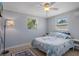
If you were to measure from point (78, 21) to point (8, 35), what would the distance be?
1449 mm

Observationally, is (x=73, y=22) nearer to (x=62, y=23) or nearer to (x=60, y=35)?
(x=62, y=23)

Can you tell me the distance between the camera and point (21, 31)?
157cm

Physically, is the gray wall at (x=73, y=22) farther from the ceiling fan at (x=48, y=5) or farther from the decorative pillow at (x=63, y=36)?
the ceiling fan at (x=48, y=5)

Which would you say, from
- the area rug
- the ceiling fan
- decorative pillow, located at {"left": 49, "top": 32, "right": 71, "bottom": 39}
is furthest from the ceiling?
the area rug

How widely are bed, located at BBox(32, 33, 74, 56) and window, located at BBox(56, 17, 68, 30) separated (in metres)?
0.16

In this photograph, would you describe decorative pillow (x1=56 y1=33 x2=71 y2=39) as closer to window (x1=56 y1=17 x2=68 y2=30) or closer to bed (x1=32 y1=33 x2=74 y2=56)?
bed (x1=32 y1=33 x2=74 y2=56)

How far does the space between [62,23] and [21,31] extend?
89cm

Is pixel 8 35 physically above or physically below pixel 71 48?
above

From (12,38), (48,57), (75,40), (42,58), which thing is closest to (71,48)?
(75,40)

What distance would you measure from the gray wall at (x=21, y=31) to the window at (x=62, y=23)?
29 cm

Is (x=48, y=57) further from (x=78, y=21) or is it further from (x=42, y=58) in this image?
(x=78, y=21)

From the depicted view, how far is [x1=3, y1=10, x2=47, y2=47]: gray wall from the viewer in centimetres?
149

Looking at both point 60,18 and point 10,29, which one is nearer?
point 10,29

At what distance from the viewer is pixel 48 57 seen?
1.56 m
